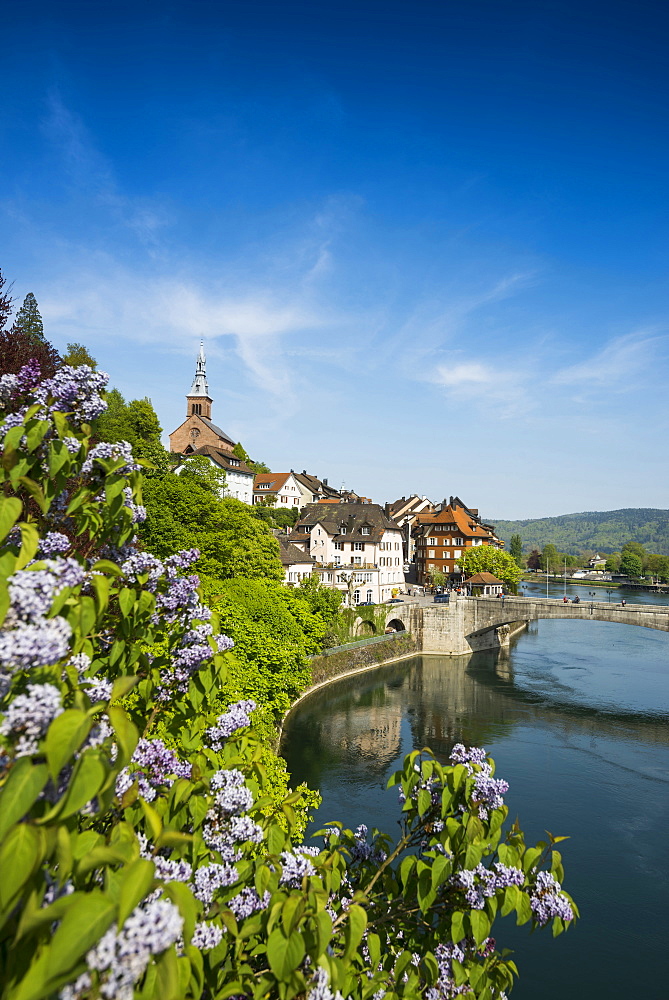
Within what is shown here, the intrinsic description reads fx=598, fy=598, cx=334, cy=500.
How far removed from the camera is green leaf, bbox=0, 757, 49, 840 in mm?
1960

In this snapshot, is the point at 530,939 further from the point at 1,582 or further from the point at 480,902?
the point at 1,582

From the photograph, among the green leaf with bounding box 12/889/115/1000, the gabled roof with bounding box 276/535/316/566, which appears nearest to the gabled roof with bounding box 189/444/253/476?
the gabled roof with bounding box 276/535/316/566

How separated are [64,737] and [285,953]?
7.33 feet

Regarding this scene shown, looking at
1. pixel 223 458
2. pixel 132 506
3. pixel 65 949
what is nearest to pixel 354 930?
pixel 65 949

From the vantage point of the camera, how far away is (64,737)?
82.6 inches

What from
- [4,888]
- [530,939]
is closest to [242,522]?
[530,939]

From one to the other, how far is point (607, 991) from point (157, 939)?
19.1m

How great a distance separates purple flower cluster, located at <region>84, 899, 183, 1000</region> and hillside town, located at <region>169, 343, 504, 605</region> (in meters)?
54.3

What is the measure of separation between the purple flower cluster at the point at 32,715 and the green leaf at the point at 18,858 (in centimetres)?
39

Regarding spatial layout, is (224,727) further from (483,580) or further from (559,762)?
(483,580)

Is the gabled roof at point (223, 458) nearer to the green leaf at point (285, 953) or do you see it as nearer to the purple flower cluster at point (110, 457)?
the purple flower cluster at point (110, 457)

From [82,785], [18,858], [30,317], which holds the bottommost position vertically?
[18,858]

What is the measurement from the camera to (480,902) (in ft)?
15.0

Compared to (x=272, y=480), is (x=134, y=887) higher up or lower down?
lower down
